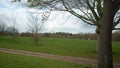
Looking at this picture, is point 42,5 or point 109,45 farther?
point 42,5

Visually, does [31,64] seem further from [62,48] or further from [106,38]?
[62,48]

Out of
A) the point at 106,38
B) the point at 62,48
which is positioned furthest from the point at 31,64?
the point at 62,48

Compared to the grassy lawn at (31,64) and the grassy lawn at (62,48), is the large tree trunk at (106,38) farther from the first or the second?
the grassy lawn at (62,48)

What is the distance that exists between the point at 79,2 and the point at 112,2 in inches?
280

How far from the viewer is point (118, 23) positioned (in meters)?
21.8

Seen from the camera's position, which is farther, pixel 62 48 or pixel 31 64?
pixel 62 48

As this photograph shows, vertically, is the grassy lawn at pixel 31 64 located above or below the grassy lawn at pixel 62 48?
above

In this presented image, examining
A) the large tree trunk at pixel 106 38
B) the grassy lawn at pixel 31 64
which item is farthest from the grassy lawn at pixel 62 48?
the large tree trunk at pixel 106 38

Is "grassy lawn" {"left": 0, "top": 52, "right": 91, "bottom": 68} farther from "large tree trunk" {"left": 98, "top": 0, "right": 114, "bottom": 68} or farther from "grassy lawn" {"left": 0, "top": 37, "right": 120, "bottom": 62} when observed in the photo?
"grassy lawn" {"left": 0, "top": 37, "right": 120, "bottom": 62}

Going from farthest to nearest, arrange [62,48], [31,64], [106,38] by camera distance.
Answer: [62,48]
[31,64]
[106,38]

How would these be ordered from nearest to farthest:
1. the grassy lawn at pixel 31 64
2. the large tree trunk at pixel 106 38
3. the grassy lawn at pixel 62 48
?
1. the large tree trunk at pixel 106 38
2. the grassy lawn at pixel 31 64
3. the grassy lawn at pixel 62 48

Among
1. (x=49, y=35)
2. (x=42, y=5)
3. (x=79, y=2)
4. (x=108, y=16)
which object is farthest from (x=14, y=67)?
(x=49, y=35)

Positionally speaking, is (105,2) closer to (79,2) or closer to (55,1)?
(55,1)

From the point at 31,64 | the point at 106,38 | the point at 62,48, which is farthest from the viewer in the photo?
the point at 62,48
